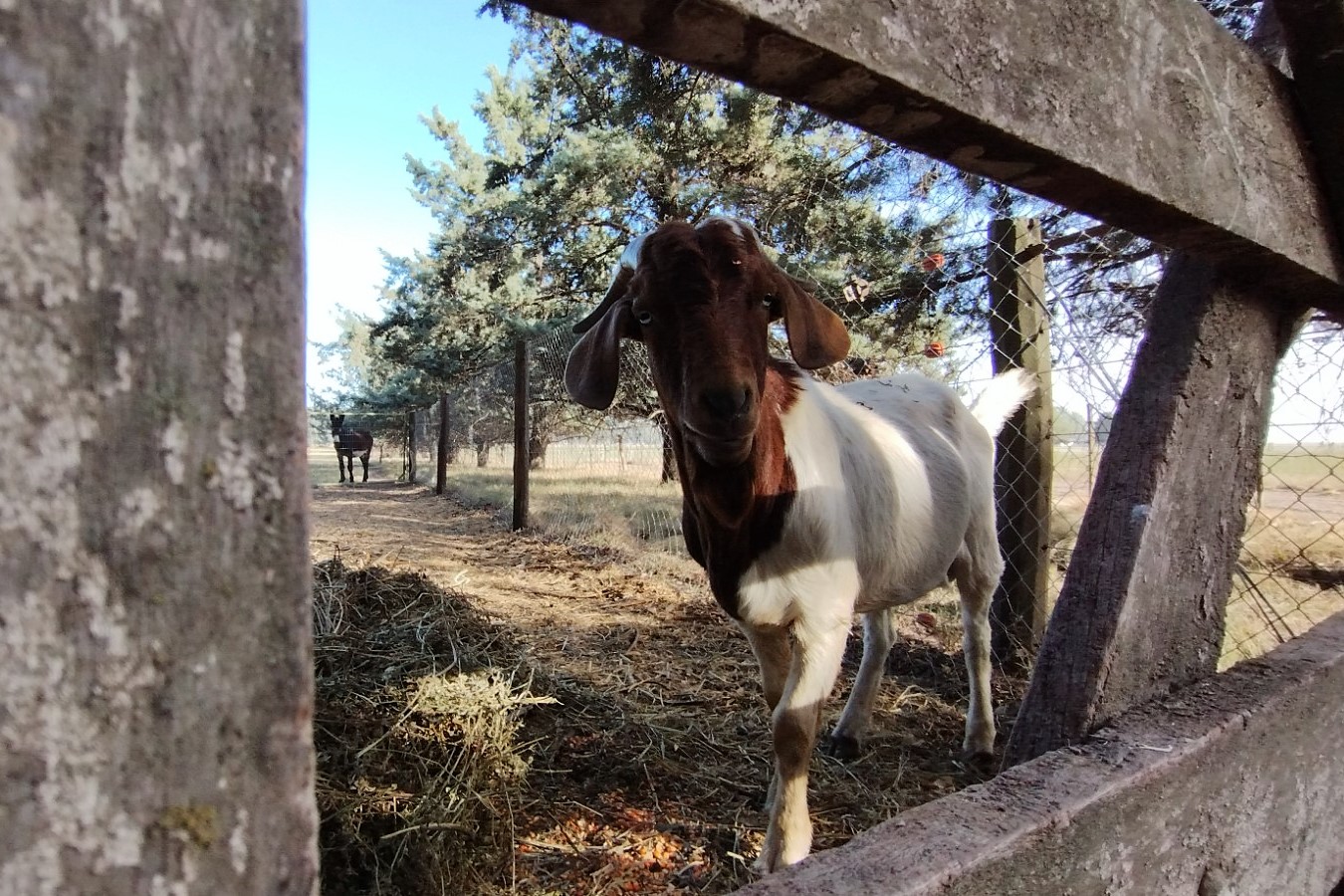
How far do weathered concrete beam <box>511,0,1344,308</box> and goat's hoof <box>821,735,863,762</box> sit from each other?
250 cm

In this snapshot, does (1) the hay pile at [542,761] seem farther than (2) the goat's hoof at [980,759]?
No

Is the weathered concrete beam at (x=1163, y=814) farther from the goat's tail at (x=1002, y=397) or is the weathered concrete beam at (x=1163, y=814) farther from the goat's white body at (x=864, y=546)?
the goat's tail at (x=1002, y=397)

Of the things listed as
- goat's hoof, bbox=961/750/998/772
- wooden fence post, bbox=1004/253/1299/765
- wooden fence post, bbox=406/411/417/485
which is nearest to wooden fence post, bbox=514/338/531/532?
goat's hoof, bbox=961/750/998/772

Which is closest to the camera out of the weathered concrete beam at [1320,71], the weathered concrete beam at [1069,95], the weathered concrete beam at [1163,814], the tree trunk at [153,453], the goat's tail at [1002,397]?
the tree trunk at [153,453]

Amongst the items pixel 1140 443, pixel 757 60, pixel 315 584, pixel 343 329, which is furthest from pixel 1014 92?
pixel 343 329

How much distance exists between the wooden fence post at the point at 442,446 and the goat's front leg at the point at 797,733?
14572mm

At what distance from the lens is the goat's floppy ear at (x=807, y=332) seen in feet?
7.60

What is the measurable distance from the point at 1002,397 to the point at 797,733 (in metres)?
2.42

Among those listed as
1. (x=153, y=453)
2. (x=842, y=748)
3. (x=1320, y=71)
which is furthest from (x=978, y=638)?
(x=153, y=453)

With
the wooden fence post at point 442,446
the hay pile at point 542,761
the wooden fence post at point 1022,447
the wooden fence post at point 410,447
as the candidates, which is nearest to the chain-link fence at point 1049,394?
the wooden fence post at point 1022,447

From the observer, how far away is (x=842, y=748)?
10.9 ft

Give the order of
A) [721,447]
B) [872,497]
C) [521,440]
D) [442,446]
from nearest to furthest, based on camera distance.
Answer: [721,447] → [872,497] → [521,440] → [442,446]

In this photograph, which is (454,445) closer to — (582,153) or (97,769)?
(582,153)

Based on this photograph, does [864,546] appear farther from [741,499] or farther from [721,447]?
[721,447]
